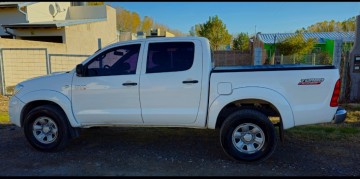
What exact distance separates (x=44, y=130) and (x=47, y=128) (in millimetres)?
64

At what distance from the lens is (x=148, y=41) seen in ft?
15.6

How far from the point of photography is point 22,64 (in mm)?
12609

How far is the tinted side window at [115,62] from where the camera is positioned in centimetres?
471

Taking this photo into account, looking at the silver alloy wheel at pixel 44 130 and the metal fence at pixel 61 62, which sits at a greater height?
the metal fence at pixel 61 62

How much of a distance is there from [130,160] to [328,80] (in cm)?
323

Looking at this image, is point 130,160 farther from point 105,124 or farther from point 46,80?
point 46,80

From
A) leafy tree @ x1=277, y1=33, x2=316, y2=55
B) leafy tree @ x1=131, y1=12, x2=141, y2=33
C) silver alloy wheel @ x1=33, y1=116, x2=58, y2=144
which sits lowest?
silver alloy wheel @ x1=33, y1=116, x2=58, y2=144

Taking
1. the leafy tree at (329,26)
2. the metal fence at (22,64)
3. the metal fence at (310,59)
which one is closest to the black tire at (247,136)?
the metal fence at (22,64)

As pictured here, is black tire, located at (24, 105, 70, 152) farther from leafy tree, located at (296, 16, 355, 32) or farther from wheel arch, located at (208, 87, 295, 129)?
leafy tree, located at (296, 16, 355, 32)

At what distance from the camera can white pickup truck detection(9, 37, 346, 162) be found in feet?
13.8

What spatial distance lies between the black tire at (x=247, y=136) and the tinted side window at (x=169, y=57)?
1118mm

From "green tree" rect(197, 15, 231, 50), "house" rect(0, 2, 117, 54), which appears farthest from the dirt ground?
"green tree" rect(197, 15, 231, 50)

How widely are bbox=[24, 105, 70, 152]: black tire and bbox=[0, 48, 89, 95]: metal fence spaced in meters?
6.80

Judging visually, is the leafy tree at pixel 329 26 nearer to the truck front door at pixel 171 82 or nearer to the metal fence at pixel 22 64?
the metal fence at pixel 22 64
